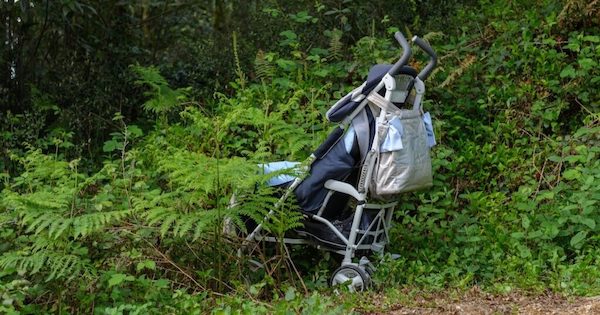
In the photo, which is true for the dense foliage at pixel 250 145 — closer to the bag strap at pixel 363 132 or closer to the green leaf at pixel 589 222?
the green leaf at pixel 589 222

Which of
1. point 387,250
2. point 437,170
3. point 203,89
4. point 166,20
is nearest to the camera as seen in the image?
point 387,250

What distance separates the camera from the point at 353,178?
6363 millimetres

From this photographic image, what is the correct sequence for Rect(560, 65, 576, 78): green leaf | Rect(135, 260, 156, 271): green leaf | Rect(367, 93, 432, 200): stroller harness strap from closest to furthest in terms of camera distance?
1. Rect(135, 260, 156, 271): green leaf
2. Rect(367, 93, 432, 200): stroller harness strap
3. Rect(560, 65, 576, 78): green leaf

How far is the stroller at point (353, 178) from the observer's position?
236 inches

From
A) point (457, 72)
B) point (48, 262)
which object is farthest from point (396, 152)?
point (457, 72)

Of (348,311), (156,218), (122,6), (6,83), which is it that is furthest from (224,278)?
(122,6)

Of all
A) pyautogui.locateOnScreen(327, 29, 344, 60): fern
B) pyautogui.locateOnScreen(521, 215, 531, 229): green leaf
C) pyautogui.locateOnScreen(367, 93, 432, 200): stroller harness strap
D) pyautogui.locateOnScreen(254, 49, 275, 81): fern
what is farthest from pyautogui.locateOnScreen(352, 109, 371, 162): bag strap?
pyautogui.locateOnScreen(327, 29, 344, 60): fern

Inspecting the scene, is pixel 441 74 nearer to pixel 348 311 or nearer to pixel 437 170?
pixel 437 170

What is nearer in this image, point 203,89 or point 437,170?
point 437,170

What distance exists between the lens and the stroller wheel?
596 cm

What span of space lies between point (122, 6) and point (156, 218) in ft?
16.9

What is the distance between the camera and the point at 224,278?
238 inches

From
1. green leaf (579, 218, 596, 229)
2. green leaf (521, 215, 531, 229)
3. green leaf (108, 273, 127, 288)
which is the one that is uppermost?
green leaf (579, 218, 596, 229)

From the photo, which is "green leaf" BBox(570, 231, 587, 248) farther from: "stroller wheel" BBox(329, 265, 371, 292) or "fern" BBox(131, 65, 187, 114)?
"fern" BBox(131, 65, 187, 114)
